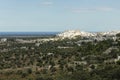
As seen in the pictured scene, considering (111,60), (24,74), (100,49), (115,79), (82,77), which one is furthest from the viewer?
(100,49)

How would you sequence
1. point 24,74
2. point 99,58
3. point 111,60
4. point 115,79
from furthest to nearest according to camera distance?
point 99,58
point 111,60
point 24,74
point 115,79

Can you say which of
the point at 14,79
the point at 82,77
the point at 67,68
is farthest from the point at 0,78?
the point at 82,77

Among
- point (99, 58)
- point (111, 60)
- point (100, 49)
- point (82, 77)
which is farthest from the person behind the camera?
point (100, 49)

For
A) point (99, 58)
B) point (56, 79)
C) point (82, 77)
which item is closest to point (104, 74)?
point (82, 77)

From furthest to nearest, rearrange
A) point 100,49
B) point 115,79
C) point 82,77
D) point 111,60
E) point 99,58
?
1. point 100,49
2. point 99,58
3. point 111,60
4. point 82,77
5. point 115,79

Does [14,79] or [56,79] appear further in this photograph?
[14,79]

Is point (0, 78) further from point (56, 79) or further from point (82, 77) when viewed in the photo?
point (82, 77)

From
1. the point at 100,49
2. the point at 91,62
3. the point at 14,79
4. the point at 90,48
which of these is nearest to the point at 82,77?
the point at 14,79

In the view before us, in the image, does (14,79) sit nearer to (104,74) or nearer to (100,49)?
(104,74)

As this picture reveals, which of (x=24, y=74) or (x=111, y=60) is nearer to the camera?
(x=24, y=74)
